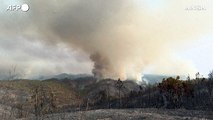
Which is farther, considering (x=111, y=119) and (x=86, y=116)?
(x=86, y=116)

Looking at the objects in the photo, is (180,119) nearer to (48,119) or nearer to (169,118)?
(169,118)

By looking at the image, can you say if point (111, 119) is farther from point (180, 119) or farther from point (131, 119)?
point (180, 119)

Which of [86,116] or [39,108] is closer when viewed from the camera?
[39,108]

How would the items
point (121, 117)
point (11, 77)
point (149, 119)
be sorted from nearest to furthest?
point (11, 77) → point (149, 119) → point (121, 117)

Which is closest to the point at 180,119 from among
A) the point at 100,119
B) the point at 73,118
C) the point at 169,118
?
the point at 169,118

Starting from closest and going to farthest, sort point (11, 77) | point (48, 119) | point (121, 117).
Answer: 1. point (11, 77)
2. point (121, 117)
3. point (48, 119)

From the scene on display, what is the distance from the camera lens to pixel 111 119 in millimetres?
103000

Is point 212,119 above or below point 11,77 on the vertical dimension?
below

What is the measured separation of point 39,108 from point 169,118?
55.1m

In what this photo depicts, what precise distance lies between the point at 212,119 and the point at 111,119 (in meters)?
28.4

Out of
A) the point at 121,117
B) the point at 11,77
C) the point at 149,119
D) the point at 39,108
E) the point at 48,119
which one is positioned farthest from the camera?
the point at 48,119

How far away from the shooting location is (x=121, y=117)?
4198 inches

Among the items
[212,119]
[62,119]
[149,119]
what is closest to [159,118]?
[149,119]

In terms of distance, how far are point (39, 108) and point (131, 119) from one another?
50065 mm
